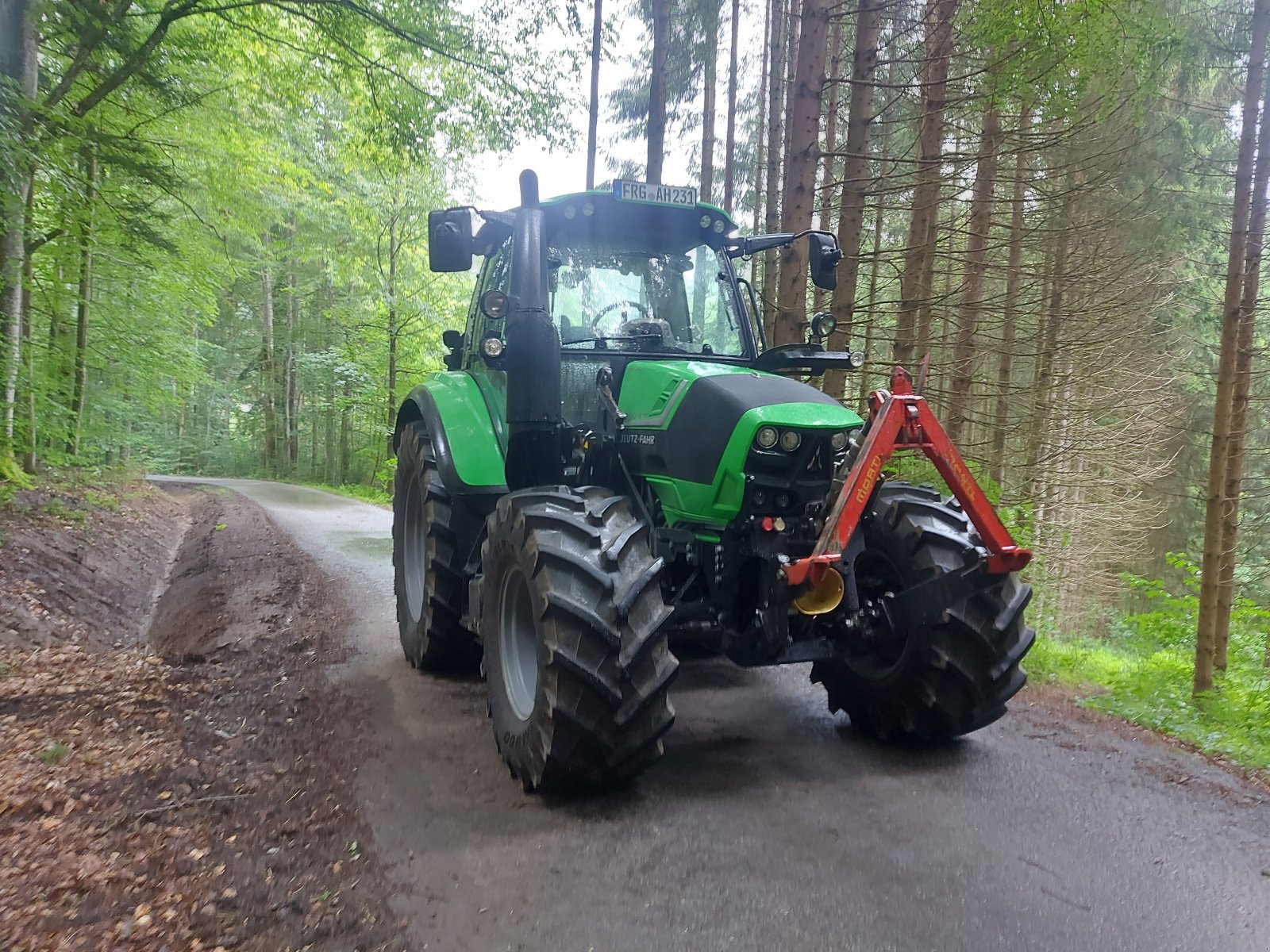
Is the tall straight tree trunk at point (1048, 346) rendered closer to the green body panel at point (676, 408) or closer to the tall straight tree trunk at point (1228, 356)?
the tall straight tree trunk at point (1228, 356)

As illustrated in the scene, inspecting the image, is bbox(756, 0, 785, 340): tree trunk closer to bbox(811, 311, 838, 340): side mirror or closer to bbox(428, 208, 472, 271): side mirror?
bbox(811, 311, 838, 340): side mirror

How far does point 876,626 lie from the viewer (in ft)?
11.7

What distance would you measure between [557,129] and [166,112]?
15.8 feet

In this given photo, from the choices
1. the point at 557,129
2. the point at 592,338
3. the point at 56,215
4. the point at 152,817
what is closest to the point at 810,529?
the point at 592,338

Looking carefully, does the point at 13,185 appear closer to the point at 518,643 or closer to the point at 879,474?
the point at 518,643

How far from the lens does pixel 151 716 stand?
13.9 feet

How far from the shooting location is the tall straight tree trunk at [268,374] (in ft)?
83.6

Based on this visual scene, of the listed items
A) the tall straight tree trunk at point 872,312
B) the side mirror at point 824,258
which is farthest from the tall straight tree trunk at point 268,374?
the side mirror at point 824,258

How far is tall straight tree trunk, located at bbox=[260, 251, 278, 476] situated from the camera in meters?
25.5

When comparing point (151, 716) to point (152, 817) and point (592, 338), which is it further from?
point (592, 338)

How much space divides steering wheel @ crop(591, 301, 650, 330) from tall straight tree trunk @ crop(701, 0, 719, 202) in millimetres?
10390

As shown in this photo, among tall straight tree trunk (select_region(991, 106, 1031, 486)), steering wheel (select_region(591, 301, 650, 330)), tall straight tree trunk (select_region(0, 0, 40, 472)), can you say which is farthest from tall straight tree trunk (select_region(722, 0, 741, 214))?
steering wheel (select_region(591, 301, 650, 330))

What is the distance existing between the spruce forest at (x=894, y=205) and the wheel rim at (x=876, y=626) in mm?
1795

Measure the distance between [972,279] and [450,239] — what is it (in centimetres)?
702
